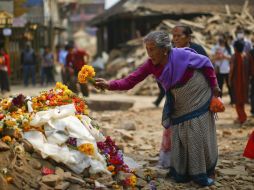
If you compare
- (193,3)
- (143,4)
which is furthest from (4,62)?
(193,3)

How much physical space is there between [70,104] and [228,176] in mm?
2021

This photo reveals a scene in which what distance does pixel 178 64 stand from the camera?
17.1 feet

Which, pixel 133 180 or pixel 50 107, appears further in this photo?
pixel 50 107

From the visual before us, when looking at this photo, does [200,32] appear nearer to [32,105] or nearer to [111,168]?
[32,105]

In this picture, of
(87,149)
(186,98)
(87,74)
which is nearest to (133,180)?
(87,149)

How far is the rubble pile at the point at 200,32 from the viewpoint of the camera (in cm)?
1983

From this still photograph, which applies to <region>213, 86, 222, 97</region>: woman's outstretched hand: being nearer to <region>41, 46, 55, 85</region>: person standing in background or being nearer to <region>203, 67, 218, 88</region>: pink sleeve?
<region>203, 67, 218, 88</region>: pink sleeve

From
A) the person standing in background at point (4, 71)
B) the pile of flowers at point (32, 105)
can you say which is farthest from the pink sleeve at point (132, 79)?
the person standing in background at point (4, 71)

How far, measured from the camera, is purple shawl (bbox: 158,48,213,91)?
5199 mm

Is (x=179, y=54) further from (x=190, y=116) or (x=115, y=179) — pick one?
(x=115, y=179)

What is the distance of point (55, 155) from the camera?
4887mm

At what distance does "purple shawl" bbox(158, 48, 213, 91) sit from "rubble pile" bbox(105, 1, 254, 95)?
13.7 m

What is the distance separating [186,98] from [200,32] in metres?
15.9

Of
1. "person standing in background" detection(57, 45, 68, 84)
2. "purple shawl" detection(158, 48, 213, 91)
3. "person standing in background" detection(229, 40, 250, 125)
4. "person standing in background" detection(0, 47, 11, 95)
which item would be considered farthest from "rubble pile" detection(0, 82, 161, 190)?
"person standing in background" detection(0, 47, 11, 95)
